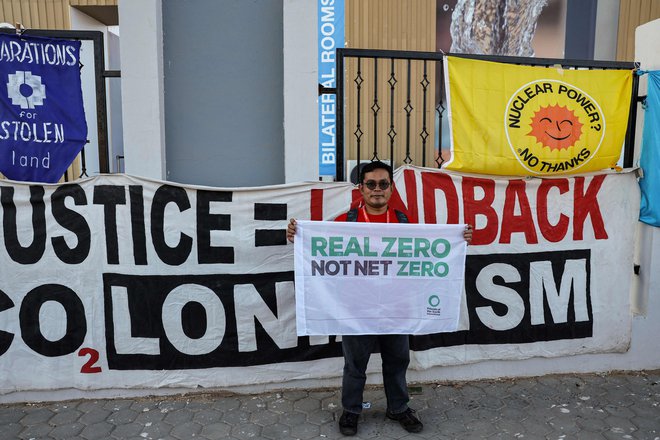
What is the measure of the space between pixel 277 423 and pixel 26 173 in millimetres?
2810

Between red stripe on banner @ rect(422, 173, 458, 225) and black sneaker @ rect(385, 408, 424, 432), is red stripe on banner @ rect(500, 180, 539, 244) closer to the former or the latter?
red stripe on banner @ rect(422, 173, 458, 225)

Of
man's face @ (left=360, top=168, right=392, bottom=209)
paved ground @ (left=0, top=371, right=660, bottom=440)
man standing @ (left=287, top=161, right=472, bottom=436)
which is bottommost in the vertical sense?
paved ground @ (left=0, top=371, right=660, bottom=440)

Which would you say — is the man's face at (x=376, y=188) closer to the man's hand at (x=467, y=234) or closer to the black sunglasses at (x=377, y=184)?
the black sunglasses at (x=377, y=184)

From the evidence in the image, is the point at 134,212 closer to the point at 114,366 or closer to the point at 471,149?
the point at 114,366

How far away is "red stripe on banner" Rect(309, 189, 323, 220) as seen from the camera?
4477 mm

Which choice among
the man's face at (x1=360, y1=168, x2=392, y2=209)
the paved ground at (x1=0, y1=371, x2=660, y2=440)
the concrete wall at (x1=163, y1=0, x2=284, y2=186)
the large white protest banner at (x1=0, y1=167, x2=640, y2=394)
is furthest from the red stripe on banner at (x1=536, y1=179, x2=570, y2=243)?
the concrete wall at (x1=163, y1=0, x2=284, y2=186)

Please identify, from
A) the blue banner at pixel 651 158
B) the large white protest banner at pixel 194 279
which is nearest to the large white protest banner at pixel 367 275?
the large white protest banner at pixel 194 279

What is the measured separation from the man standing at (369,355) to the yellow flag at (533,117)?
3.26ft

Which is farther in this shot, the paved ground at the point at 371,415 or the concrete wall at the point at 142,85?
the concrete wall at the point at 142,85

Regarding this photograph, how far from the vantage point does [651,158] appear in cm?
485

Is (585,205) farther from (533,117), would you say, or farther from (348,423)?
(348,423)

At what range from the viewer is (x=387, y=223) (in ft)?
12.8

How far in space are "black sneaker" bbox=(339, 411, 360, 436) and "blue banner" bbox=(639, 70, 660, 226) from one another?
3167 millimetres

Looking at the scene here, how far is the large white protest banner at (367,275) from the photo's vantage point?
390cm
